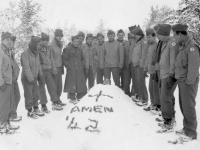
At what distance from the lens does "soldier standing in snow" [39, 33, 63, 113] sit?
6.90 meters

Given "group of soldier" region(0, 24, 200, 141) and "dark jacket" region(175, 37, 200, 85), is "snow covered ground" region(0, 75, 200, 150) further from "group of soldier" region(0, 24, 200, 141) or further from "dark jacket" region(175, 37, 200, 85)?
"dark jacket" region(175, 37, 200, 85)

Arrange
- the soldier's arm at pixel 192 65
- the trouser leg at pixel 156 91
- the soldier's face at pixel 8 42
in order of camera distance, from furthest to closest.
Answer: the trouser leg at pixel 156 91 → the soldier's face at pixel 8 42 → the soldier's arm at pixel 192 65

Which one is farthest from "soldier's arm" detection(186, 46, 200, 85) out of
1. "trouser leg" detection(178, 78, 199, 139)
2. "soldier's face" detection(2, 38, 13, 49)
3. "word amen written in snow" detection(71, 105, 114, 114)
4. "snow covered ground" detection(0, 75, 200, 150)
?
"soldier's face" detection(2, 38, 13, 49)

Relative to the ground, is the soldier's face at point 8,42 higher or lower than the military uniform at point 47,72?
higher

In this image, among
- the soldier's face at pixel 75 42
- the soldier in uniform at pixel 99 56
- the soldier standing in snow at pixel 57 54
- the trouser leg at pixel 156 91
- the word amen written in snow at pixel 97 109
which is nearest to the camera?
the word amen written in snow at pixel 97 109

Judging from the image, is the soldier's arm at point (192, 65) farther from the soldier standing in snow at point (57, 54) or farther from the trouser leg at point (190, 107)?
the soldier standing in snow at point (57, 54)

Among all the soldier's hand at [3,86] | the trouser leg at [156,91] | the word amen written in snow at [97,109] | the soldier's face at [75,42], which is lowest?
the word amen written in snow at [97,109]

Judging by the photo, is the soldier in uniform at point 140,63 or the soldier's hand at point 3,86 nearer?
the soldier's hand at point 3,86

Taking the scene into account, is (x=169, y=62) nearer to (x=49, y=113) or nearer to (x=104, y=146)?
(x=104, y=146)

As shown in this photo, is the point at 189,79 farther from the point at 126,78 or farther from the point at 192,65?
the point at 126,78

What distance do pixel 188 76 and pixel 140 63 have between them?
9.66ft

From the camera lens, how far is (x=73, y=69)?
7891 mm

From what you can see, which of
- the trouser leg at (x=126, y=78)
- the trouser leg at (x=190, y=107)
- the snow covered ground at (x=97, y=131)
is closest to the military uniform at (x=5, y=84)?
the snow covered ground at (x=97, y=131)

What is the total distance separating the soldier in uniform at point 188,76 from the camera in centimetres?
437
